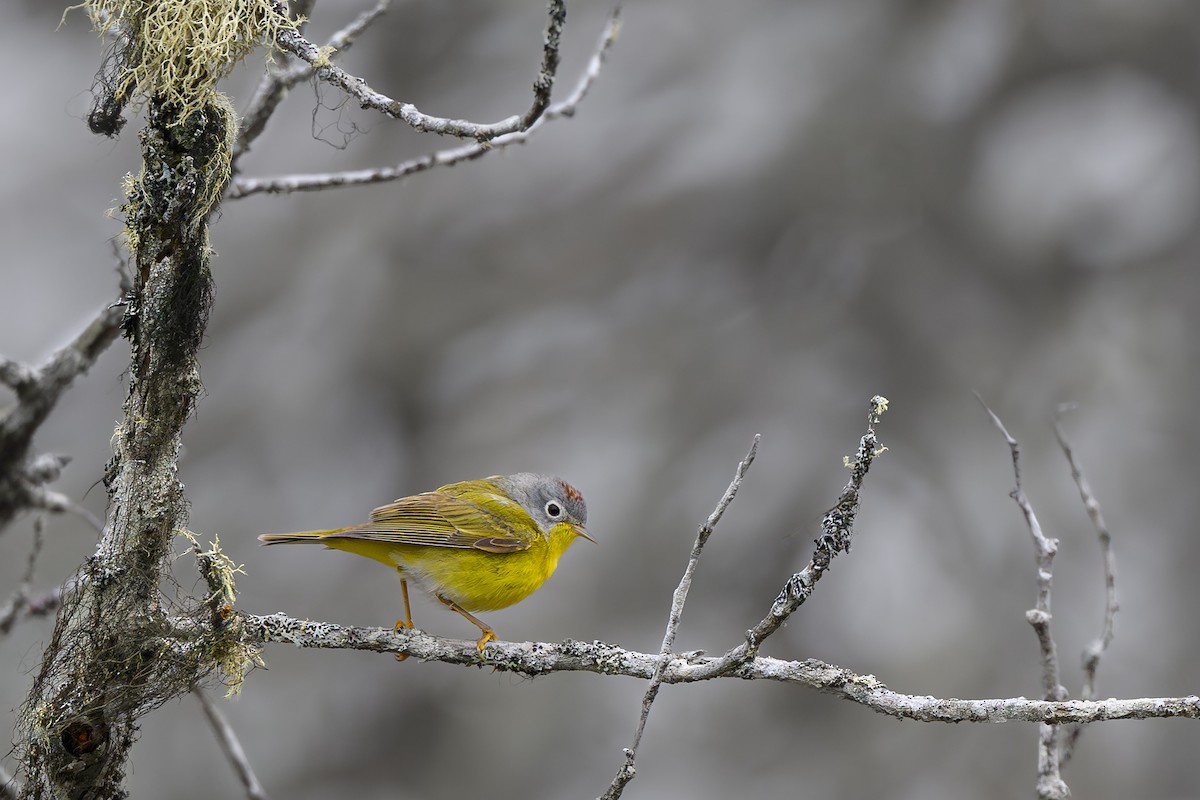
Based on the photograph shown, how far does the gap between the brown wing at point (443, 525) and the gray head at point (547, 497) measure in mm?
258

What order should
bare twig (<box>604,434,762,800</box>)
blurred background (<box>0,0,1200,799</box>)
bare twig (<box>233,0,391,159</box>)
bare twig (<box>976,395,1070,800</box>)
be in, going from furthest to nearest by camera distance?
blurred background (<box>0,0,1200,799</box>) → bare twig (<box>233,0,391,159</box>) → bare twig (<box>976,395,1070,800</box>) → bare twig (<box>604,434,762,800</box>)

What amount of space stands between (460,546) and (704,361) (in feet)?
16.9

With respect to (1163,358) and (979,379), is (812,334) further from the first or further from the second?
(1163,358)

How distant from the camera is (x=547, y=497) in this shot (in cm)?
519

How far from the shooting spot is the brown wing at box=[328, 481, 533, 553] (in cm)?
445

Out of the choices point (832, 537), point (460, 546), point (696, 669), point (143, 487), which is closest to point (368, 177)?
point (460, 546)

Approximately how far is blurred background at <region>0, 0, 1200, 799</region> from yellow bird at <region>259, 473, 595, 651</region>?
11.8ft

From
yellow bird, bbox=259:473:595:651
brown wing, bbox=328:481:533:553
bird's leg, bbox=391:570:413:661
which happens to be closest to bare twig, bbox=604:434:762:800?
bird's leg, bbox=391:570:413:661

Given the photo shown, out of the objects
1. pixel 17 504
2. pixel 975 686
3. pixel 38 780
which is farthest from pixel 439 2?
pixel 38 780

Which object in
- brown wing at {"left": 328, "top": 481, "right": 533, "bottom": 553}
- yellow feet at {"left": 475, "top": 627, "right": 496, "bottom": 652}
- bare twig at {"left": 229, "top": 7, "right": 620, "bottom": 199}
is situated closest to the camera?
yellow feet at {"left": 475, "top": 627, "right": 496, "bottom": 652}

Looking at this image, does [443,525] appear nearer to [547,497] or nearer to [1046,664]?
[547,497]

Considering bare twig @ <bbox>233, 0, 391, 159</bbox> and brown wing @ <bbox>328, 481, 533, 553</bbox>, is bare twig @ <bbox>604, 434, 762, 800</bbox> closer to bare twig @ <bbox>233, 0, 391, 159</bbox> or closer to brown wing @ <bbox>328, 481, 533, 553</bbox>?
brown wing @ <bbox>328, 481, 533, 553</bbox>

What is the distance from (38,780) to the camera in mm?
3125

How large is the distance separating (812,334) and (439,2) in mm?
4937
